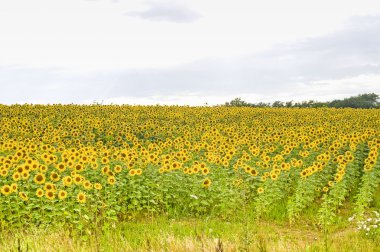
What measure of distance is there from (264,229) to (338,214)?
2.72 m

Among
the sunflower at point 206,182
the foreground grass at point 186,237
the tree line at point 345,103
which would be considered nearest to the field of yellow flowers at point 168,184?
the sunflower at point 206,182

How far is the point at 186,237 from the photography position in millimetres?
7387

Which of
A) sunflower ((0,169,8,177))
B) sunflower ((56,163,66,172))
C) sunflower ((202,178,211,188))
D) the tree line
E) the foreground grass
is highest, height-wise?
the tree line

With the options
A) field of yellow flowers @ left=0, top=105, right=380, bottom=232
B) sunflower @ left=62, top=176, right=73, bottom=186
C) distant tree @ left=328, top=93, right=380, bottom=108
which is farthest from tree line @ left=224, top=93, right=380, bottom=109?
sunflower @ left=62, top=176, right=73, bottom=186

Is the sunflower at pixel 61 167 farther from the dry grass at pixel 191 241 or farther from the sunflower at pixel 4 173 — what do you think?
the dry grass at pixel 191 241

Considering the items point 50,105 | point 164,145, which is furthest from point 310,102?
point 164,145

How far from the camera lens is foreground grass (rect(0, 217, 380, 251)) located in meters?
6.45

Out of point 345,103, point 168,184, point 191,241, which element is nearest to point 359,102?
point 345,103

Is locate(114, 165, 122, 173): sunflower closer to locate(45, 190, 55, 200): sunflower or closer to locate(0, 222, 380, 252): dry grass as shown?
locate(0, 222, 380, 252): dry grass

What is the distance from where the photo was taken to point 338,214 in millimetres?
11109

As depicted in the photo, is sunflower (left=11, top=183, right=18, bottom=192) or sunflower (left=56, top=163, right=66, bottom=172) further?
sunflower (left=56, top=163, right=66, bottom=172)

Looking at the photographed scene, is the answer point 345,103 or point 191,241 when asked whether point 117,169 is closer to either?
point 191,241

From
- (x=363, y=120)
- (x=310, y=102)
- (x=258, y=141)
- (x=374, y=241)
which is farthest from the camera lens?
(x=310, y=102)

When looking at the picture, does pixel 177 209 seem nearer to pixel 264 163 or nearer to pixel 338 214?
pixel 264 163
